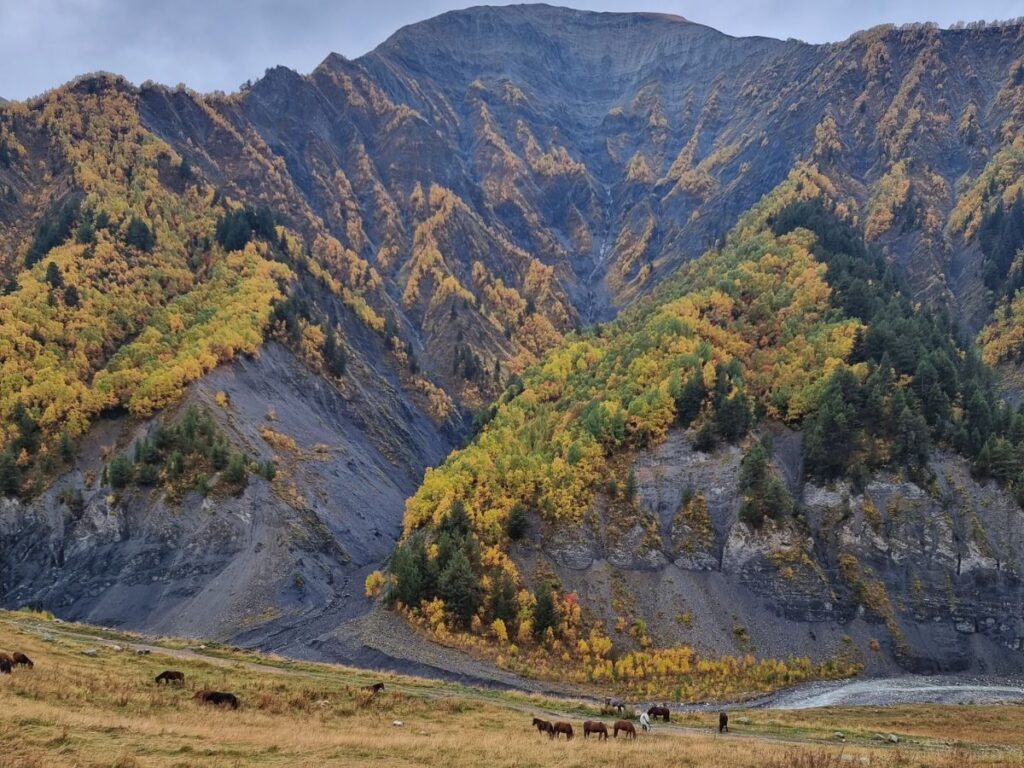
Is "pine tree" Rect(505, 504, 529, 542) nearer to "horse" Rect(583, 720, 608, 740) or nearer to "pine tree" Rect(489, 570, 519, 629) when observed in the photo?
"pine tree" Rect(489, 570, 519, 629)

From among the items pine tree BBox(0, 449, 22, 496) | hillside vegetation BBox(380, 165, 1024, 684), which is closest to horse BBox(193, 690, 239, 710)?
hillside vegetation BBox(380, 165, 1024, 684)

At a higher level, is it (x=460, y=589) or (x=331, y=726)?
(x=460, y=589)

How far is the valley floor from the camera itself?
22703mm

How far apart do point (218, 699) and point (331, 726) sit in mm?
5045

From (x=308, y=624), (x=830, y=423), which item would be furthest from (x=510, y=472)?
(x=830, y=423)

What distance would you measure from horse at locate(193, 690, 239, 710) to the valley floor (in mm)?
565

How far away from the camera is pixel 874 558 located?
8056 cm

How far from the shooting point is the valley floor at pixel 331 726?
22.7 m

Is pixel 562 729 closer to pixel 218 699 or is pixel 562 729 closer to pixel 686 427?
pixel 218 699

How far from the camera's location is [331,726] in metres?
30.8

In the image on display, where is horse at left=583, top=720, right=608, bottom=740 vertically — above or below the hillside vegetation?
below

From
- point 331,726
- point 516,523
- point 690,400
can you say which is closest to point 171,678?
point 331,726

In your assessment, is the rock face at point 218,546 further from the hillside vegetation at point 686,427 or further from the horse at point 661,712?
the horse at point 661,712

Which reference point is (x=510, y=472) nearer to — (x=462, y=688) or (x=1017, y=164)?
(x=462, y=688)
